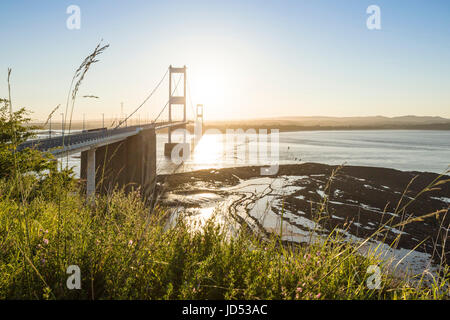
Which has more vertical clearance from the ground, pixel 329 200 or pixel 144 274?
pixel 144 274

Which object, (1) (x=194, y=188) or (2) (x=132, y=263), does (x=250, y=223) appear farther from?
(2) (x=132, y=263)

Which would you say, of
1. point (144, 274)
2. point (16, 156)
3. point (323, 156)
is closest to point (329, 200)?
point (16, 156)

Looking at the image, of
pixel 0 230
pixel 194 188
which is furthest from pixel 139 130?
pixel 0 230

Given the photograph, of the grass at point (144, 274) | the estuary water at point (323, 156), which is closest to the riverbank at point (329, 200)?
the estuary water at point (323, 156)

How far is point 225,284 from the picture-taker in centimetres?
240

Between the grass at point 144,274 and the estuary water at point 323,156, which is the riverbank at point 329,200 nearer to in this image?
the estuary water at point 323,156

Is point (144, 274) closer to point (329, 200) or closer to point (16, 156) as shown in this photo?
point (16, 156)

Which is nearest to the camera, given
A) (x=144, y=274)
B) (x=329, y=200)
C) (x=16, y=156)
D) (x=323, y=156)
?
(x=144, y=274)

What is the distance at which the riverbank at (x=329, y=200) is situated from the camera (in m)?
14.3

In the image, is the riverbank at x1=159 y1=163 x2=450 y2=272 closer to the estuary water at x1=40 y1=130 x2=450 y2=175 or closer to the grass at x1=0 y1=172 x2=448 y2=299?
the estuary water at x1=40 y1=130 x2=450 y2=175

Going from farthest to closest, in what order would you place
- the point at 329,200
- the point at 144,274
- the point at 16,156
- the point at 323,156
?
the point at 323,156, the point at 329,200, the point at 16,156, the point at 144,274

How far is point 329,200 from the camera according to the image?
22297 mm

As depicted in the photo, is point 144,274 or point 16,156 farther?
point 16,156
